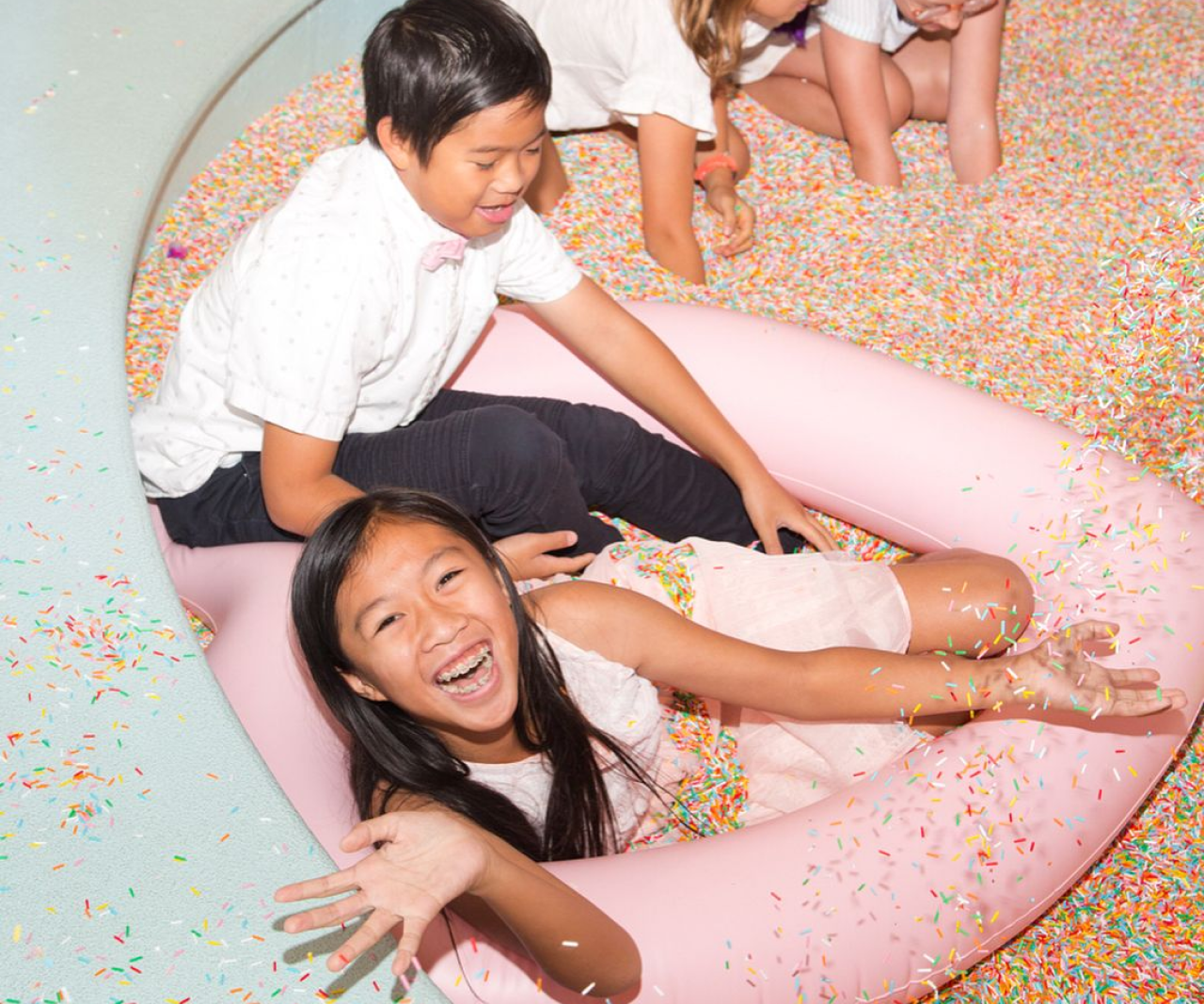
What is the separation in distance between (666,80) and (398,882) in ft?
5.08

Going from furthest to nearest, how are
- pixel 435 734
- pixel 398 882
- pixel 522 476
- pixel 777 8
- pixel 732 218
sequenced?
pixel 732 218
pixel 777 8
pixel 522 476
pixel 435 734
pixel 398 882

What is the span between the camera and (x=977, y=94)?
2496mm

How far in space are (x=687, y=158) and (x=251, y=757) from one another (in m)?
1.37

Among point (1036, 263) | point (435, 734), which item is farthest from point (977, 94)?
point (435, 734)

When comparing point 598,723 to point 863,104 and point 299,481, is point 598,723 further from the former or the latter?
point 863,104

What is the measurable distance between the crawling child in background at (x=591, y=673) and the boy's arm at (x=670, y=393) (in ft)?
0.37

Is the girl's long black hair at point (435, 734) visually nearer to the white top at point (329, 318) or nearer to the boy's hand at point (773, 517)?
the white top at point (329, 318)

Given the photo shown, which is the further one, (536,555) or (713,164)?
(713,164)

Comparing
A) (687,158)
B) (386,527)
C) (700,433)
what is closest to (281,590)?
(386,527)

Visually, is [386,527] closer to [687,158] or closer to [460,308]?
[460,308]

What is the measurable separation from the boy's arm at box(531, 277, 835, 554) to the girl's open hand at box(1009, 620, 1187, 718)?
0.42 meters

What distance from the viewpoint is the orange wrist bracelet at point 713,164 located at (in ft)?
7.98

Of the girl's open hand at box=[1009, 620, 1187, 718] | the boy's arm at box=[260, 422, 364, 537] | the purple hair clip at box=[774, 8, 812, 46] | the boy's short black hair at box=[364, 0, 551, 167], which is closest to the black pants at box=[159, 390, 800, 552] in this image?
the boy's arm at box=[260, 422, 364, 537]

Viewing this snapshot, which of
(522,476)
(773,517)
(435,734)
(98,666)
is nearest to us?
(98,666)
